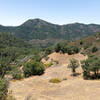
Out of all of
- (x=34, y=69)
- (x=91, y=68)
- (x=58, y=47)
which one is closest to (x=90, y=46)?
(x=58, y=47)

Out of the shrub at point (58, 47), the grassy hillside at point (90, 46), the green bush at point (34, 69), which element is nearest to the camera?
the green bush at point (34, 69)

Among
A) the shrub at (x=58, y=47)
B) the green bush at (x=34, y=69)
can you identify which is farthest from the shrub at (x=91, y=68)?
the shrub at (x=58, y=47)

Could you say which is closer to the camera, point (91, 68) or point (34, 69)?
point (91, 68)

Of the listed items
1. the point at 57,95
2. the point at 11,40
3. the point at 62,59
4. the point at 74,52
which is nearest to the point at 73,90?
the point at 57,95

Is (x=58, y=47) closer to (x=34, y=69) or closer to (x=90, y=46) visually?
(x=90, y=46)

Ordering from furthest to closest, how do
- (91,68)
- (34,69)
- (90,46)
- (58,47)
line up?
(90,46), (58,47), (34,69), (91,68)

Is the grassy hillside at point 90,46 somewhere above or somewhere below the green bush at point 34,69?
above

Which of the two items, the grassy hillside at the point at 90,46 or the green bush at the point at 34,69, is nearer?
the green bush at the point at 34,69

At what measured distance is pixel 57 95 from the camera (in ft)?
80.5

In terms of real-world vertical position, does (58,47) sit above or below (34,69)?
above

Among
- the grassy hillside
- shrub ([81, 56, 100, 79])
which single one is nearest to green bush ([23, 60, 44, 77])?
shrub ([81, 56, 100, 79])

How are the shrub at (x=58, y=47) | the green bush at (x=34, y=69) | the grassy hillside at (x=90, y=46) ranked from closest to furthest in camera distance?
the green bush at (x=34, y=69)
the shrub at (x=58, y=47)
the grassy hillside at (x=90, y=46)

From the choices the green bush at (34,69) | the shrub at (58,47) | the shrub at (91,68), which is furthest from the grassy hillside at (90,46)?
the shrub at (91,68)

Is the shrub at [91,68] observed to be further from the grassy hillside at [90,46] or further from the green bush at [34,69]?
the grassy hillside at [90,46]
